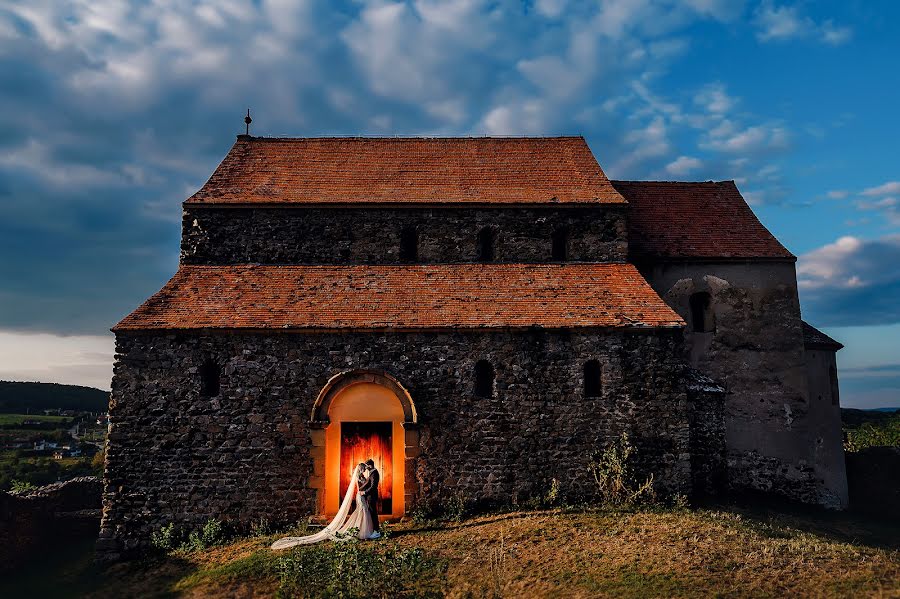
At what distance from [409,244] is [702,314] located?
8953 mm

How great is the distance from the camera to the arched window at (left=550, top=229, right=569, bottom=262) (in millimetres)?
16328

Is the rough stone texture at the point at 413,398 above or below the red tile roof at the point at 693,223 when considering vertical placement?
below

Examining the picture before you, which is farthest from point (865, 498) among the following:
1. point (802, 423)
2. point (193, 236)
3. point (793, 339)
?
point (193, 236)

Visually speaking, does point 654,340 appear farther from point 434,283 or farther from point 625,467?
point 434,283

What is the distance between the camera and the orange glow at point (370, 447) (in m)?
13.5

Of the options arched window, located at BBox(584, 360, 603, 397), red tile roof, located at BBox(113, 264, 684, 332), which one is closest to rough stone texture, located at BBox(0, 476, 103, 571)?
red tile roof, located at BBox(113, 264, 684, 332)

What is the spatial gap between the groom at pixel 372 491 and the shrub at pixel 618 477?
4.95 meters

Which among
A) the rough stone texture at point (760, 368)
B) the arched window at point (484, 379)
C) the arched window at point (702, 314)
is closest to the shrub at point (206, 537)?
the arched window at point (484, 379)

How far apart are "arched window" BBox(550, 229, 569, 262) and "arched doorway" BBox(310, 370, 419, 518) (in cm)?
597

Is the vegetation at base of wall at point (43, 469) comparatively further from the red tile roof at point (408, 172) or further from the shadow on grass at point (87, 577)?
the red tile roof at point (408, 172)

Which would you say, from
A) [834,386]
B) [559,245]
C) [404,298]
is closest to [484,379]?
[404,298]

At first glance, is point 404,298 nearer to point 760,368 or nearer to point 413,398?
point 413,398

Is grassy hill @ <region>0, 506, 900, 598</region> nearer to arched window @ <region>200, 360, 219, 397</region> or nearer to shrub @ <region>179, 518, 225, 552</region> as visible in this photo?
shrub @ <region>179, 518, 225, 552</region>

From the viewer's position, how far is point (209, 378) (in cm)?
1383
